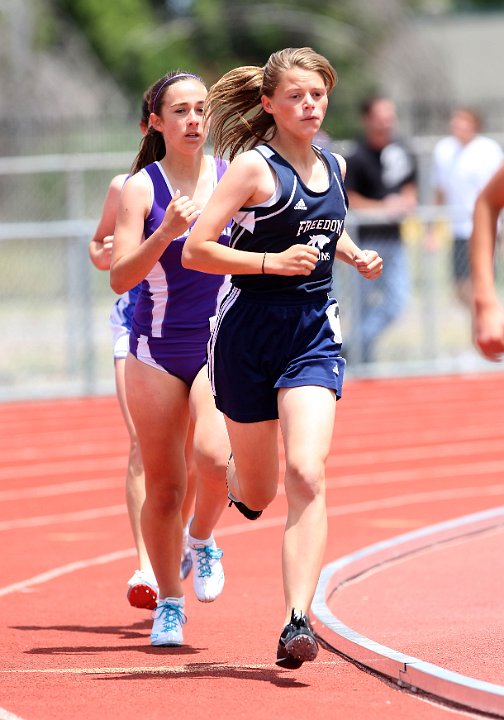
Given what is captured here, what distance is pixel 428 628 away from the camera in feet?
22.3

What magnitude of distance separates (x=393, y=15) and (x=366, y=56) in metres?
2.10

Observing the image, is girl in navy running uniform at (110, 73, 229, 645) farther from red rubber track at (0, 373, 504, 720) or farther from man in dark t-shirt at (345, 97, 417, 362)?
man in dark t-shirt at (345, 97, 417, 362)

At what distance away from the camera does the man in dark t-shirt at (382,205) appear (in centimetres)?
1698

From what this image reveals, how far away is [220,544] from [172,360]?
2.87m

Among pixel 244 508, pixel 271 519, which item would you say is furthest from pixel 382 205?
pixel 244 508

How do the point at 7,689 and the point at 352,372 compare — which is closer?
the point at 7,689

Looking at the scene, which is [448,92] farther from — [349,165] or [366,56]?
[349,165]

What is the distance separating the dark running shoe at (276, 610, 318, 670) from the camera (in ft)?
18.2

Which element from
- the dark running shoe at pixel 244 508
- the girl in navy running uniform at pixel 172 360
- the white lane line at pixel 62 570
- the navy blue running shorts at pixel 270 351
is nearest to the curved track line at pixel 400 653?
the dark running shoe at pixel 244 508

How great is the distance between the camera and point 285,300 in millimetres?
6086

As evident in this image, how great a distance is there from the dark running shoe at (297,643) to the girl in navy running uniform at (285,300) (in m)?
0.19

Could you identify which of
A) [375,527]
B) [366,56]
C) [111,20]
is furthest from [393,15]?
[375,527]

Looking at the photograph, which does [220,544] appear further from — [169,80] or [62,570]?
[169,80]

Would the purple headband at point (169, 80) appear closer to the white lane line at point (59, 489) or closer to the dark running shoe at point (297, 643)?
the dark running shoe at point (297, 643)
